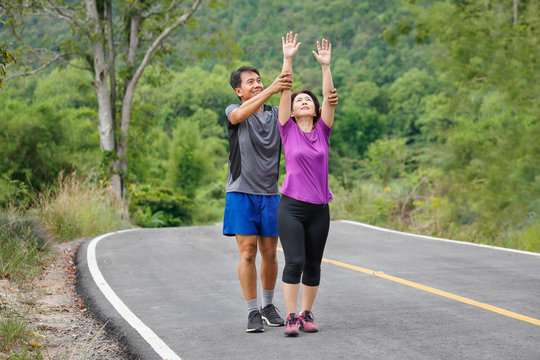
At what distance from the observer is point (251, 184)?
557 centimetres

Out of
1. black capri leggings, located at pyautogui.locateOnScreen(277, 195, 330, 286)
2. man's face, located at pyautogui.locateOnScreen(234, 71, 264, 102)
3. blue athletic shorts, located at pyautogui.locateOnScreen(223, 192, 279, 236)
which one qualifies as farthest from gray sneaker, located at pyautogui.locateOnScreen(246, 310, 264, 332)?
man's face, located at pyautogui.locateOnScreen(234, 71, 264, 102)

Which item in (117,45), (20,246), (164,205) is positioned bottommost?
(164,205)

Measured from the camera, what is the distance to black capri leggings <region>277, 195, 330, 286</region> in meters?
5.36

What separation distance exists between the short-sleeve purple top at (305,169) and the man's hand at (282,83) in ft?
1.56

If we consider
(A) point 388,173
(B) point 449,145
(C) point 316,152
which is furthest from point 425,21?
(C) point 316,152

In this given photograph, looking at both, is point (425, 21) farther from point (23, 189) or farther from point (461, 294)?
point (461, 294)

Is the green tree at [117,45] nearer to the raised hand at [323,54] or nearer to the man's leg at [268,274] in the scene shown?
the man's leg at [268,274]

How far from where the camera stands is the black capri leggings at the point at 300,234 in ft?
17.6

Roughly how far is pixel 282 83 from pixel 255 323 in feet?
6.70

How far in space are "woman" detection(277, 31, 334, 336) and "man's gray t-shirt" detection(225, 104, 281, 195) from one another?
0.56 feet

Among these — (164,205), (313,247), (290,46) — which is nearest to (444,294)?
(313,247)

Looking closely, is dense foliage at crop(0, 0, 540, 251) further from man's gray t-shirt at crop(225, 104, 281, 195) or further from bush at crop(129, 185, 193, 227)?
man's gray t-shirt at crop(225, 104, 281, 195)

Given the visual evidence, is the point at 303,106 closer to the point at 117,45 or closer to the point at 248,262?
the point at 248,262

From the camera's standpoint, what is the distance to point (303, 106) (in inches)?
220
